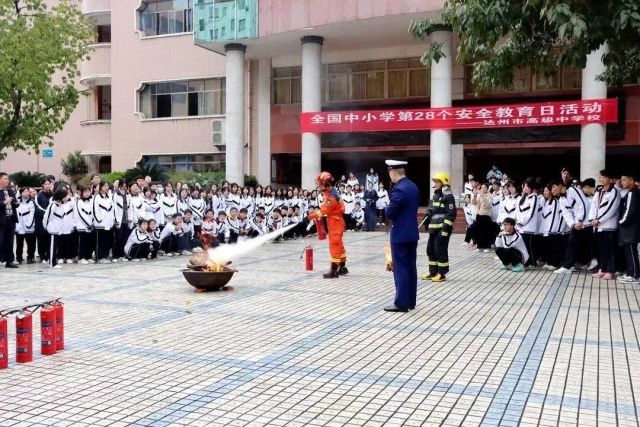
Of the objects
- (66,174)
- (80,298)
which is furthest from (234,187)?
(66,174)

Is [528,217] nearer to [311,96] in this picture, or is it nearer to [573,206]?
[573,206]

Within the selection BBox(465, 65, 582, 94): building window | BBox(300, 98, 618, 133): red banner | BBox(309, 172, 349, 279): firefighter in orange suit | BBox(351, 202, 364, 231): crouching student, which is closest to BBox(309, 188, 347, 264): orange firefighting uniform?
BBox(309, 172, 349, 279): firefighter in orange suit

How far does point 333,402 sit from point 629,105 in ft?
79.7

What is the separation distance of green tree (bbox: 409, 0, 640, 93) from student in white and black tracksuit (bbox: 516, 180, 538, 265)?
3799 mm

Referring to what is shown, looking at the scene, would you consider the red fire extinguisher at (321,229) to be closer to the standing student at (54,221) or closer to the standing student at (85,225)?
the standing student at (85,225)

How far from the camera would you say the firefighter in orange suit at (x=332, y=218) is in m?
12.0

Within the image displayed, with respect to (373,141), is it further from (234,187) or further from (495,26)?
(495,26)

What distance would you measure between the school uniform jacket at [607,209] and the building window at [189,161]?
22451mm

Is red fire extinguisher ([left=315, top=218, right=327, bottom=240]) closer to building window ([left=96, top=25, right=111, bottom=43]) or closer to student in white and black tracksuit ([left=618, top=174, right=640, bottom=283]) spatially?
student in white and black tracksuit ([left=618, top=174, right=640, bottom=283])

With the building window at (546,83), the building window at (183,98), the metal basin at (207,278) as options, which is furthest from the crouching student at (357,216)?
the metal basin at (207,278)

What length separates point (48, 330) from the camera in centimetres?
650

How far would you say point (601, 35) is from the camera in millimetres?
7984

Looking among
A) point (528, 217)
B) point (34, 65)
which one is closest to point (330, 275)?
point (528, 217)

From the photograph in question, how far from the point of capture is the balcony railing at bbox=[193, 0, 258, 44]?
27.6 metres
